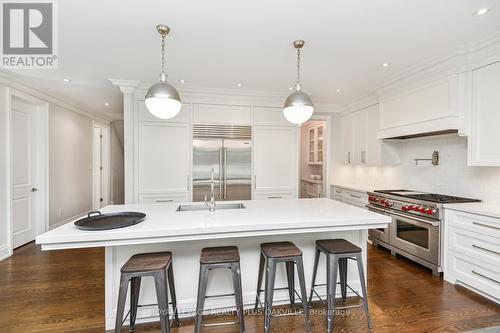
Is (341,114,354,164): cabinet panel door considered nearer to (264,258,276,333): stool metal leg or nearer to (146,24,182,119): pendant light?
(264,258,276,333): stool metal leg

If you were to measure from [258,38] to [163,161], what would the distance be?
242 cm

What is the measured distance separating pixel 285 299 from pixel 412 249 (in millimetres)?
1909

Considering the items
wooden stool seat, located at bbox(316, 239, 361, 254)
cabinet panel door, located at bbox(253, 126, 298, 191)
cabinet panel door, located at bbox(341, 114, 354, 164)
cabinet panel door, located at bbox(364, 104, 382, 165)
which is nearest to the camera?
wooden stool seat, located at bbox(316, 239, 361, 254)

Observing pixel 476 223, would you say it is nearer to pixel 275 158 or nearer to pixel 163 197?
pixel 275 158

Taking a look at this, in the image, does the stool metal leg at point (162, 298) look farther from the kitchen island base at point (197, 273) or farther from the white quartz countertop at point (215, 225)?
the kitchen island base at point (197, 273)

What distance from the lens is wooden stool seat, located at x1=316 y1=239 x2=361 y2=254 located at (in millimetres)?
1925

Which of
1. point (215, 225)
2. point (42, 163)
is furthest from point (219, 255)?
point (42, 163)

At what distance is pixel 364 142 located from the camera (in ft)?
13.8

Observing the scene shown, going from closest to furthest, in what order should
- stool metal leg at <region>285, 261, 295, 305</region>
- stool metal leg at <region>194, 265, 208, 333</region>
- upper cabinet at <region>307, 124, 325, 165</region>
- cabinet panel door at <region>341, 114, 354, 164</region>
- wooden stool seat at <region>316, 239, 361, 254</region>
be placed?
stool metal leg at <region>194, 265, 208, 333</region>, wooden stool seat at <region>316, 239, 361, 254</region>, stool metal leg at <region>285, 261, 295, 305</region>, cabinet panel door at <region>341, 114, 354, 164</region>, upper cabinet at <region>307, 124, 325, 165</region>

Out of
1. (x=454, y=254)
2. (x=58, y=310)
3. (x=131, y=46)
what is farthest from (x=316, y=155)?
(x=58, y=310)

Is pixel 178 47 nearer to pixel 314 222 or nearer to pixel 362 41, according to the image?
pixel 362 41

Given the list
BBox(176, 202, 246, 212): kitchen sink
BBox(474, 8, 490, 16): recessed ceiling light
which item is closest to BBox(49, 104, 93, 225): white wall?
BBox(176, 202, 246, 212): kitchen sink

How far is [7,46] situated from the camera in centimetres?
238

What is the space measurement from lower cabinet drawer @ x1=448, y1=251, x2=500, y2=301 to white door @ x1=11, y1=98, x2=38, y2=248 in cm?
566
